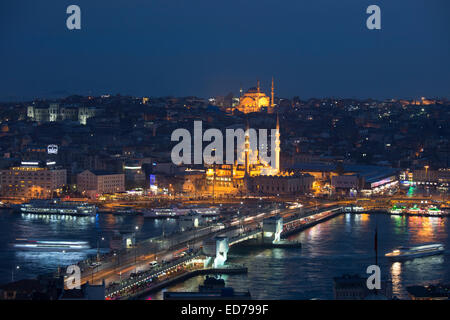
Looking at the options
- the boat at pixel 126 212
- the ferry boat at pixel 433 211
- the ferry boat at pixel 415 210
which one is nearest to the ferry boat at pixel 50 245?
the boat at pixel 126 212

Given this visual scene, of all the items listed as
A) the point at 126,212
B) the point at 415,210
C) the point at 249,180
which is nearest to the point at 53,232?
the point at 126,212

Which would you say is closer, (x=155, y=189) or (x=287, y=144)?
(x=155, y=189)

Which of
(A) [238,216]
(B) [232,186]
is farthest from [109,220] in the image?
(B) [232,186]

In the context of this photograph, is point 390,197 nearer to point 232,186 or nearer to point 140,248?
point 232,186

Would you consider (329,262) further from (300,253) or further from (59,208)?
(59,208)

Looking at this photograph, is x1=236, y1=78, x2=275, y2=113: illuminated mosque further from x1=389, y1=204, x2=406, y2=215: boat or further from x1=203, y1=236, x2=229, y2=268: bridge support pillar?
x1=203, y1=236, x2=229, y2=268: bridge support pillar

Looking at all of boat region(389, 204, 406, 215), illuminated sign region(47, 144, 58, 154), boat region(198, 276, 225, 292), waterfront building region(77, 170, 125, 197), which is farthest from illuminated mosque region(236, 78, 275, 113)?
boat region(198, 276, 225, 292)
